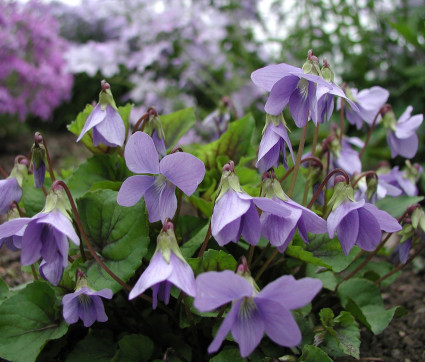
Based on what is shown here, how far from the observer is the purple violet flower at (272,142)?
1154mm

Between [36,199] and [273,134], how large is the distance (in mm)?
808

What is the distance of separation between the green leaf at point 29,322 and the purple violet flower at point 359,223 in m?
0.77

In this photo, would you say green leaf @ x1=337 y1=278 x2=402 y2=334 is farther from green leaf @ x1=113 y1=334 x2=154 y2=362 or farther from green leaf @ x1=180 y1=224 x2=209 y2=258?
green leaf @ x1=113 y1=334 x2=154 y2=362

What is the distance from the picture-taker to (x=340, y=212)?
3.73 feet

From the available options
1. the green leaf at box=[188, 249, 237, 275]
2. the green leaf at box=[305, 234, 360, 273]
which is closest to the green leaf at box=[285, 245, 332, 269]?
the green leaf at box=[305, 234, 360, 273]

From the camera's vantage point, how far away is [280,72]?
1.09m

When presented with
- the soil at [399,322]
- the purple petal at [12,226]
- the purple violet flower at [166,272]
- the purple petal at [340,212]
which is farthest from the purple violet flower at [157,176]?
the soil at [399,322]

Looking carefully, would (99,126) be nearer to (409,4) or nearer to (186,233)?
(186,233)

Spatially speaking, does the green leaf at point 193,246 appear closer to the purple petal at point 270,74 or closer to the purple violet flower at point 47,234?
the purple violet flower at point 47,234

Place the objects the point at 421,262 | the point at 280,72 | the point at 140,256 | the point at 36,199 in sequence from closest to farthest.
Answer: the point at 280,72
the point at 140,256
the point at 36,199
the point at 421,262

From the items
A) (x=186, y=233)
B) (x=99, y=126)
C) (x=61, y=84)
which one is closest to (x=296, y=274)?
(x=186, y=233)

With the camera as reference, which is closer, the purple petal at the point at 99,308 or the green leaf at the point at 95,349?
the purple petal at the point at 99,308

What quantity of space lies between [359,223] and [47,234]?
0.73 metres

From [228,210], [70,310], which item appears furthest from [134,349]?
[228,210]
